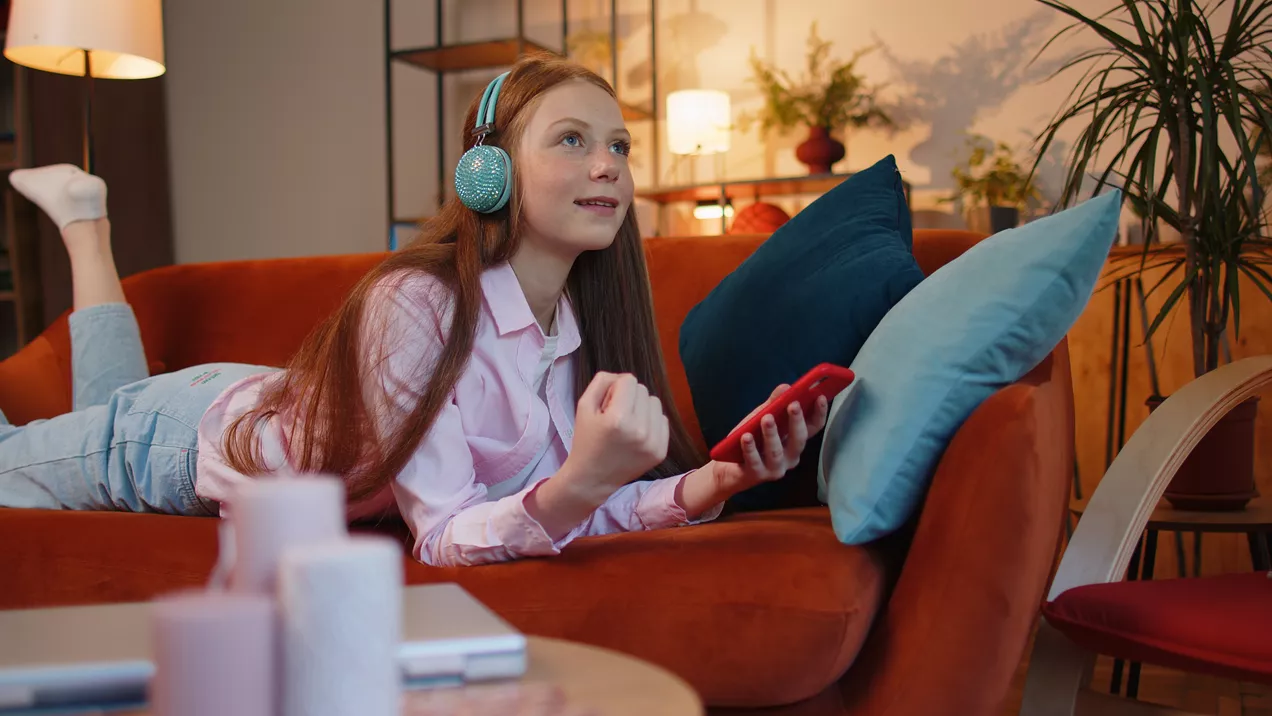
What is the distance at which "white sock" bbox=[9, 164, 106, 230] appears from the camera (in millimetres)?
2096

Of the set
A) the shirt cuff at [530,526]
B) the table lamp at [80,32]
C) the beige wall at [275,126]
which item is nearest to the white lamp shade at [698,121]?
the beige wall at [275,126]

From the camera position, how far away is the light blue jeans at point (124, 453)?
1.56m

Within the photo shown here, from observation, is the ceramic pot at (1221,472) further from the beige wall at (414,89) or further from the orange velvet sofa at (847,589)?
the beige wall at (414,89)

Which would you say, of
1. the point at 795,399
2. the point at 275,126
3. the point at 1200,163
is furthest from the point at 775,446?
the point at 275,126

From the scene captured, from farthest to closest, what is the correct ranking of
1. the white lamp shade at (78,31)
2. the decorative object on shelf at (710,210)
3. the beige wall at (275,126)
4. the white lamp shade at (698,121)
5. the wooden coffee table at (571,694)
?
the beige wall at (275,126)
the decorative object on shelf at (710,210)
the white lamp shade at (698,121)
the white lamp shade at (78,31)
the wooden coffee table at (571,694)

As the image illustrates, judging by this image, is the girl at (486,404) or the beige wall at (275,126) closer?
the girl at (486,404)

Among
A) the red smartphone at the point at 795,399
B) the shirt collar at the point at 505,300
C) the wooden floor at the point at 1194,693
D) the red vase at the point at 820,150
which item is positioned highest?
the red vase at the point at 820,150

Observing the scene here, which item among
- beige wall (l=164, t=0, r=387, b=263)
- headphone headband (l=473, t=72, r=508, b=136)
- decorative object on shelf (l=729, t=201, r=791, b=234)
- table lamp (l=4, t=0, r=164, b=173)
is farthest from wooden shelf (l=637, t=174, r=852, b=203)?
headphone headband (l=473, t=72, r=508, b=136)

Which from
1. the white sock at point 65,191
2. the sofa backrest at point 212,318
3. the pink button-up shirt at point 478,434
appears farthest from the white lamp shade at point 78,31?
the pink button-up shirt at point 478,434

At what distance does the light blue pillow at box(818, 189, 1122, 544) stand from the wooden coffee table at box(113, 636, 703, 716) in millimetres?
542

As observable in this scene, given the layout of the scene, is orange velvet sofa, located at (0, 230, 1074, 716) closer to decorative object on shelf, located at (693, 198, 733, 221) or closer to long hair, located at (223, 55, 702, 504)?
long hair, located at (223, 55, 702, 504)

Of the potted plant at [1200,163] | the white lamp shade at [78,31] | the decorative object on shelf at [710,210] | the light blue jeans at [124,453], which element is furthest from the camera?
the decorative object on shelf at [710,210]

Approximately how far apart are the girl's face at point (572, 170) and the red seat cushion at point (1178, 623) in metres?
0.67

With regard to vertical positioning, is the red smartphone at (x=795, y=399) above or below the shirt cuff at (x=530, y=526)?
above
